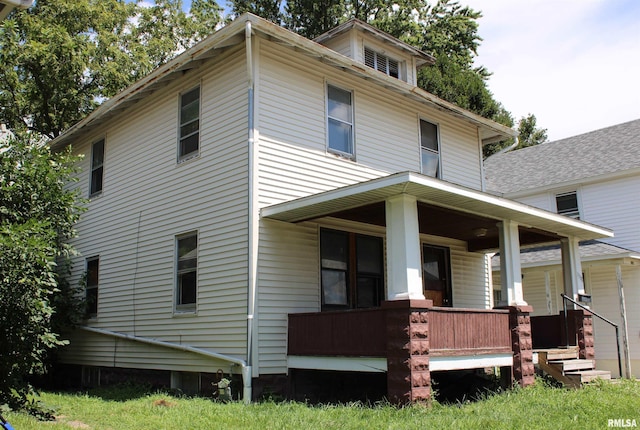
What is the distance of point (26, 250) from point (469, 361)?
22.3ft

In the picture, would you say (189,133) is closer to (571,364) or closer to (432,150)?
(432,150)

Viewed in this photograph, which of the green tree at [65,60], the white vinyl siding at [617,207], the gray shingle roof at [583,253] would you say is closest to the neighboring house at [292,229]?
the gray shingle roof at [583,253]

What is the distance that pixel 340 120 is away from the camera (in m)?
12.4

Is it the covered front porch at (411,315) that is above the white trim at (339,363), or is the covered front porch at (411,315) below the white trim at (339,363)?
above

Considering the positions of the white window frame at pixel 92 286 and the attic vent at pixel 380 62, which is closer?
the white window frame at pixel 92 286

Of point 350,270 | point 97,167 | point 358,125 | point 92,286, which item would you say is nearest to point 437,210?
point 350,270

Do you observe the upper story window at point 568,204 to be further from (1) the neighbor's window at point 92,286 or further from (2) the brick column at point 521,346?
(1) the neighbor's window at point 92,286

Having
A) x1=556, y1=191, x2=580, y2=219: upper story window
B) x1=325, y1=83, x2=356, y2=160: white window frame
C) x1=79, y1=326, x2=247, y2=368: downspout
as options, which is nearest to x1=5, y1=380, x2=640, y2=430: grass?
x1=79, y1=326, x2=247, y2=368: downspout

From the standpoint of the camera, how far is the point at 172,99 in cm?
1305

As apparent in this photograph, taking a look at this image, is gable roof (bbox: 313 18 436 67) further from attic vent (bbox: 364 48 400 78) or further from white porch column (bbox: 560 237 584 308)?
white porch column (bbox: 560 237 584 308)

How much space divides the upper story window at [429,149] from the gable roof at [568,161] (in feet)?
25.6

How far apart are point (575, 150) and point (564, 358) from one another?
41.5 ft

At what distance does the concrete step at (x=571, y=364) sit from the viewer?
11312mm

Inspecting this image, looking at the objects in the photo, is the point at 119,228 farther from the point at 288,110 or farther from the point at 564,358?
the point at 564,358
